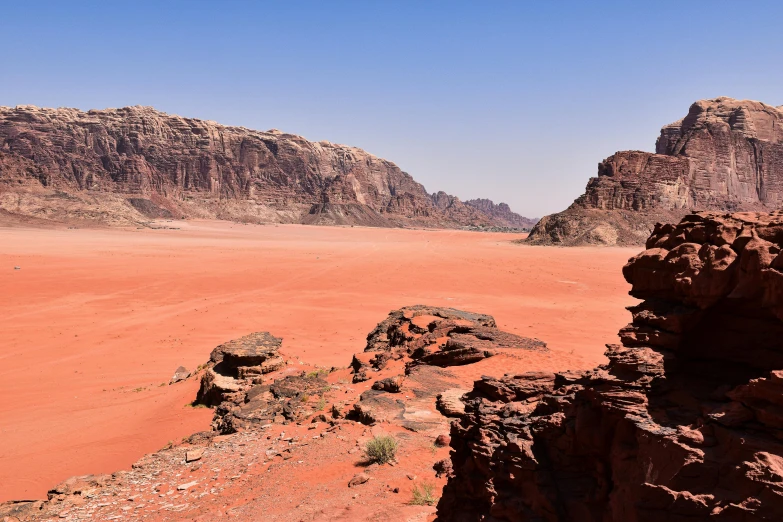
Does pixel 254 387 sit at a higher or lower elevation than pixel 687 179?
lower

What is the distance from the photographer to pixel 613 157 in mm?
81812

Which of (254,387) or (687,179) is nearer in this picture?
(254,387)

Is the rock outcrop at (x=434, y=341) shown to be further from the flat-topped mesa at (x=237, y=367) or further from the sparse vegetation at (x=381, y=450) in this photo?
the sparse vegetation at (x=381, y=450)

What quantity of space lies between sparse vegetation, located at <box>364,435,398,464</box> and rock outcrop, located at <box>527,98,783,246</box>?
225 feet

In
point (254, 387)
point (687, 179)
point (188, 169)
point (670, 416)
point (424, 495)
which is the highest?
point (687, 179)

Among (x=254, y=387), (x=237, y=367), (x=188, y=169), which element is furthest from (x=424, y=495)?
(x=188, y=169)

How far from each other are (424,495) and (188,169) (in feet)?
513

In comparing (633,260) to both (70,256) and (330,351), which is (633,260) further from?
(70,256)

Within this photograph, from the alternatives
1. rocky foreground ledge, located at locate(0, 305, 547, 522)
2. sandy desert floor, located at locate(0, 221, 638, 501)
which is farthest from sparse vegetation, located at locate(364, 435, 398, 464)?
sandy desert floor, located at locate(0, 221, 638, 501)

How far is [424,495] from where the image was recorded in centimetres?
572

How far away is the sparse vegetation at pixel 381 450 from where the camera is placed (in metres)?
6.57

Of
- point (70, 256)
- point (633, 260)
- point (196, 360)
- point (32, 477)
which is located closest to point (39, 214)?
point (70, 256)

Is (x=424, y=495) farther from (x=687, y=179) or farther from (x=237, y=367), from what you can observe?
(x=687, y=179)

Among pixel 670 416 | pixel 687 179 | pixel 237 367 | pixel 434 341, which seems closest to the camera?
pixel 670 416
